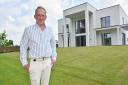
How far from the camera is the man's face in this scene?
13.8ft

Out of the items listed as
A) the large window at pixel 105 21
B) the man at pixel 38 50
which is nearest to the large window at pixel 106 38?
the large window at pixel 105 21

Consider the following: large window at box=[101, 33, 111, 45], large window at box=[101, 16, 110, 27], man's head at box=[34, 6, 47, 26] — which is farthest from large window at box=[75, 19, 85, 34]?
man's head at box=[34, 6, 47, 26]

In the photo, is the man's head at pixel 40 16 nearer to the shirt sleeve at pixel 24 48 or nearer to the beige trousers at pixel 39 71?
the shirt sleeve at pixel 24 48

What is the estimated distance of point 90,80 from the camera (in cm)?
927

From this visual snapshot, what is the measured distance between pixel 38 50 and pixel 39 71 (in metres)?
0.38

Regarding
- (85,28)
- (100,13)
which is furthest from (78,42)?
(100,13)

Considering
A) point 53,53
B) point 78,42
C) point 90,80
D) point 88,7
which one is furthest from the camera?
point 78,42

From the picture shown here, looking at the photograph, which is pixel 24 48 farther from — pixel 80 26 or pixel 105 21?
pixel 80 26

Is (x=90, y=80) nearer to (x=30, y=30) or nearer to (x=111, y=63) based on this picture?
(x=111, y=63)

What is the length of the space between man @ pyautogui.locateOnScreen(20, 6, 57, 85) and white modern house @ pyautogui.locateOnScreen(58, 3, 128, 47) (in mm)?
28364

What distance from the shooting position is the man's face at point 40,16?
419 centimetres

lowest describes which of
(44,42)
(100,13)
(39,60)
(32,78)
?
(32,78)

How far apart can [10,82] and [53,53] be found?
19.1 ft

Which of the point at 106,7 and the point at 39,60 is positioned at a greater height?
the point at 106,7
